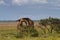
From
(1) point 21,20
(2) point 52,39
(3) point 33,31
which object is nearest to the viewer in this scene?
(2) point 52,39

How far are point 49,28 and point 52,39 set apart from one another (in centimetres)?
2215

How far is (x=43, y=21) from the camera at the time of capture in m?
38.9

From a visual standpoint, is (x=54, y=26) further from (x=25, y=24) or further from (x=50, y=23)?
(x=25, y=24)

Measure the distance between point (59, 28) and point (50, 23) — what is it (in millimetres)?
1904

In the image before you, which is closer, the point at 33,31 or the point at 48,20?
the point at 33,31

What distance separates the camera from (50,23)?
3859 centimetres

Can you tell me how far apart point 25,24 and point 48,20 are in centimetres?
367

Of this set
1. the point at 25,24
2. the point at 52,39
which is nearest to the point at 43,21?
the point at 25,24

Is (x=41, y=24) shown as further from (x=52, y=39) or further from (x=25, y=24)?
(x=52, y=39)

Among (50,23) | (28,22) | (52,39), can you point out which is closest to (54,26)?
(50,23)

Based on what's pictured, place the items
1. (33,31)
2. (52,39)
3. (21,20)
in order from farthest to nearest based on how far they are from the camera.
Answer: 1. (21,20)
2. (33,31)
3. (52,39)

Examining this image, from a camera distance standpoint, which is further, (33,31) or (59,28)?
(59,28)

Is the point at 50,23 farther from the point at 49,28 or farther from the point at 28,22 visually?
the point at 28,22

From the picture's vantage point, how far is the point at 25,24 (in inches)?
1499
